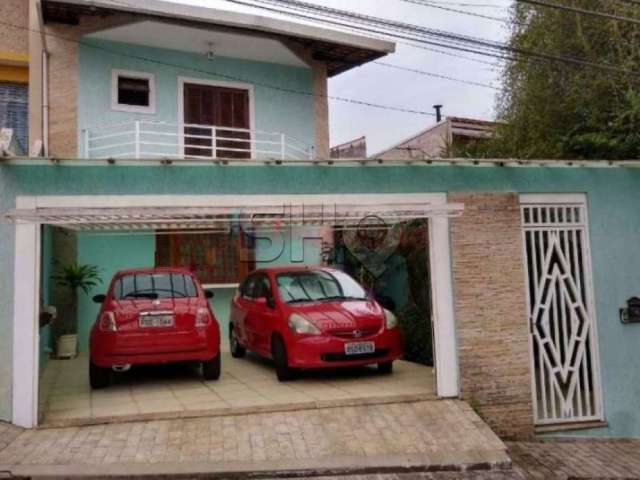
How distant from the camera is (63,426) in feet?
21.4

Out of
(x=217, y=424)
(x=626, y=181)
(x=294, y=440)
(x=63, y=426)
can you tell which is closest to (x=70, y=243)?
(x=63, y=426)

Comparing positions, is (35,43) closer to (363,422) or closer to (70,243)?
(70,243)

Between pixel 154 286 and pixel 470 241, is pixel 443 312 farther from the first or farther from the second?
pixel 154 286

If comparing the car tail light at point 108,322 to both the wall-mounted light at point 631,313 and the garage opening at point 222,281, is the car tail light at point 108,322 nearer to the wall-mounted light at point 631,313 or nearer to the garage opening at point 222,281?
the garage opening at point 222,281

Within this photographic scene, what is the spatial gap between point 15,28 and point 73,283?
22.3 ft

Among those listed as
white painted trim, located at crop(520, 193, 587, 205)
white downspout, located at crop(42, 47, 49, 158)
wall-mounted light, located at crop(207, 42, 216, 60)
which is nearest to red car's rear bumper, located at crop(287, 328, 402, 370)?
white painted trim, located at crop(520, 193, 587, 205)

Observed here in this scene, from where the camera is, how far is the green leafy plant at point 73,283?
448 inches

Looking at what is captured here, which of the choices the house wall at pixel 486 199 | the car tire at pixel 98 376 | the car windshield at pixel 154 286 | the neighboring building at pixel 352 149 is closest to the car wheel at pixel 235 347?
the car windshield at pixel 154 286

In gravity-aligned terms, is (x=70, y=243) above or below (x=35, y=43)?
below

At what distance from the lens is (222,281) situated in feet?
42.3

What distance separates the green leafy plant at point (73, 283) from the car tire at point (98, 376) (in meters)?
3.75

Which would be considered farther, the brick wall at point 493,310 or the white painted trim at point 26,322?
the brick wall at point 493,310

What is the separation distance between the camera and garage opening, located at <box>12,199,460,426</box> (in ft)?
23.4

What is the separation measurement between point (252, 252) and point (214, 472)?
7.94m
